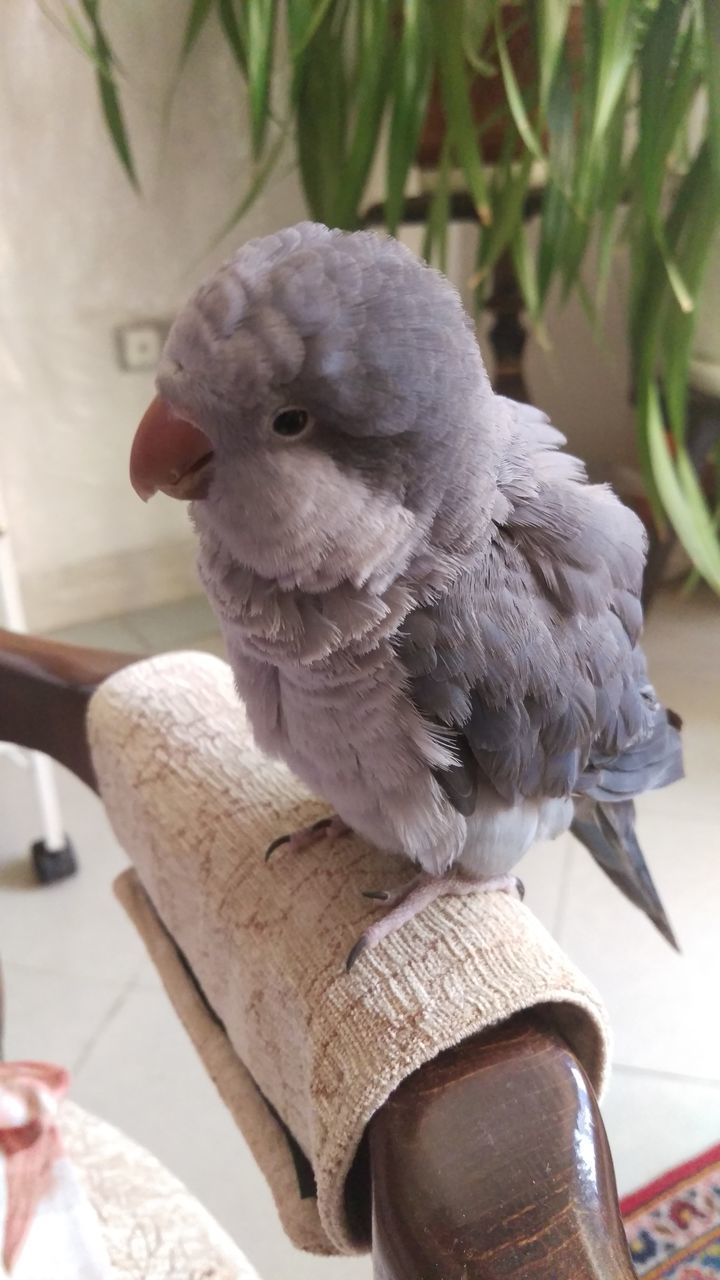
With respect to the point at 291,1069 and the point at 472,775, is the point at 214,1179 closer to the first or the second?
the point at 291,1069

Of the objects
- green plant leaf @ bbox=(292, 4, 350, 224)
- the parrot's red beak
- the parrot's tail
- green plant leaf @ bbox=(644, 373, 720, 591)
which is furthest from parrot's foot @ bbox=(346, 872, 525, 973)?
green plant leaf @ bbox=(292, 4, 350, 224)

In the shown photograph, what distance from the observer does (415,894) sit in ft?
1.84

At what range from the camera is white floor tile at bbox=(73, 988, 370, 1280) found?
3.08 feet

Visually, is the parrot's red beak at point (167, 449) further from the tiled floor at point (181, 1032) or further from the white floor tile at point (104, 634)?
the white floor tile at point (104, 634)

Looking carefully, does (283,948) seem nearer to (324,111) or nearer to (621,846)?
(621,846)

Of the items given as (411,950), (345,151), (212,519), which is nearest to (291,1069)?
(411,950)

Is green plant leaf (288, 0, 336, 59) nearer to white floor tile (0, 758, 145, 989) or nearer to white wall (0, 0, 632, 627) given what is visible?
white wall (0, 0, 632, 627)

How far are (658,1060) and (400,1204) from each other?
2.77 ft

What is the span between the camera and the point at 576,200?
1038 mm

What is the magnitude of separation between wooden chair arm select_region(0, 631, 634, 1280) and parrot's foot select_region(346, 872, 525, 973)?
9 centimetres

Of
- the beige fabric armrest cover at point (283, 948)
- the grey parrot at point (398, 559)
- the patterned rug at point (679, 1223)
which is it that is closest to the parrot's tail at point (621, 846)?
the grey parrot at point (398, 559)

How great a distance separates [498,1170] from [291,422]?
1.04 ft

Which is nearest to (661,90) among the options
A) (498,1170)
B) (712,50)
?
(712,50)

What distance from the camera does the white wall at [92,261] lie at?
1.46 meters
